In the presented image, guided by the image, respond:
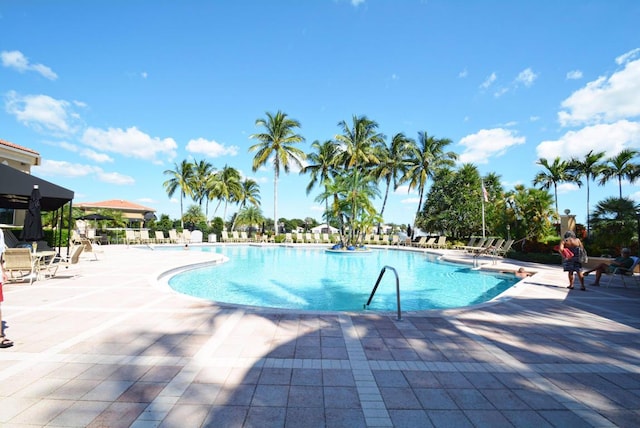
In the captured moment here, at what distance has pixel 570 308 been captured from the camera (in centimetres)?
586

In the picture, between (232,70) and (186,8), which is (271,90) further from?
(186,8)

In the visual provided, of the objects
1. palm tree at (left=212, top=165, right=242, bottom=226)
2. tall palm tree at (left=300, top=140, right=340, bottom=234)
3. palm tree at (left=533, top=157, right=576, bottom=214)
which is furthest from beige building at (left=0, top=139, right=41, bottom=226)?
palm tree at (left=533, top=157, right=576, bottom=214)

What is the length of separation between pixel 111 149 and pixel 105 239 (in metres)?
17.6

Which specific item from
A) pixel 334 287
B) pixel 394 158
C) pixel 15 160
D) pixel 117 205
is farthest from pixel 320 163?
pixel 117 205

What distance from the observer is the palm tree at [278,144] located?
2923 cm

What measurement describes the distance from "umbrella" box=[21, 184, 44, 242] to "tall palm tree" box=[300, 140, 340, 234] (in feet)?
78.3

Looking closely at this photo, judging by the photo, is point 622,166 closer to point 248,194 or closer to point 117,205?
point 248,194

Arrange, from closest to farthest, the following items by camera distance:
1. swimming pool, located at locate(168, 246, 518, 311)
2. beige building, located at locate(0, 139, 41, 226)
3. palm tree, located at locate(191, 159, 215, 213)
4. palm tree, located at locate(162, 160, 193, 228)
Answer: swimming pool, located at locate(168, 246, 518, 311) → beige building, located at locate(0, 139, 41, 226) → palm tree, located at locate(162, 160, 193, 228) → palm tree, located at locate(191, 159, 215, 213)

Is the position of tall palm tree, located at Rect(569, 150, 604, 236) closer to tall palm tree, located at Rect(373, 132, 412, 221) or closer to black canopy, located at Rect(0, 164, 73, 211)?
tall palm tree, located at Rect(373, 132, 412, 221)

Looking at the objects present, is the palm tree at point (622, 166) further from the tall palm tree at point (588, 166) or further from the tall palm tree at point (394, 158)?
the tall palm tree at point (394, 158)

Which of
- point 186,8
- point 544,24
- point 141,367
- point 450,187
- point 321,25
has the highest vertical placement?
point 321,25

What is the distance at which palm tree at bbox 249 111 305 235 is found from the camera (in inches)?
1151

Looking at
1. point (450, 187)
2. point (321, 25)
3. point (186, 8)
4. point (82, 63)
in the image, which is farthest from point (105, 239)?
point (450, 187)

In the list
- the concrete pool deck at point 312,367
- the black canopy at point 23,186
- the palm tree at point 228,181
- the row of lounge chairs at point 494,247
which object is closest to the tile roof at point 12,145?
the black canopy at point 23,186
